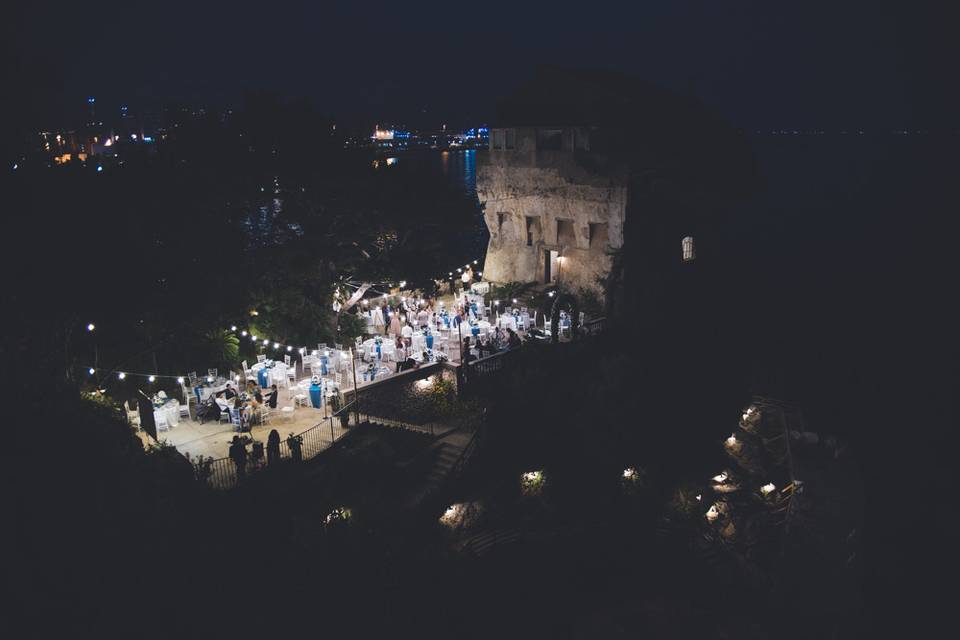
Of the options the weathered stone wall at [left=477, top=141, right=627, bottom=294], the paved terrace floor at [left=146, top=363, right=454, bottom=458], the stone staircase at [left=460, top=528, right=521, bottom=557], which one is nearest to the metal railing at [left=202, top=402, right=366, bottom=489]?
the paved terrace floor at [left=146, top=363, right=454, bottom=458]

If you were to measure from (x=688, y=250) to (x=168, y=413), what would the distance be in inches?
805

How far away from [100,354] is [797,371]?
38610 millimetres

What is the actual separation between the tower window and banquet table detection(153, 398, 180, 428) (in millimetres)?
19878

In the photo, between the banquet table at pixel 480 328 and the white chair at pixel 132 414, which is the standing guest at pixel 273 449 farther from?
the banquet table at pixel 480 328

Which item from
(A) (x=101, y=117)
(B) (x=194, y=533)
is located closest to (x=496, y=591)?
(B) (x=194, y=533)

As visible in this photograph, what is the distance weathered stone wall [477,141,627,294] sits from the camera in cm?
2539

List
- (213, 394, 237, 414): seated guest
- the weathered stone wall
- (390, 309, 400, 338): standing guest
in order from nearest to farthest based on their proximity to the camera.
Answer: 1. (213, 394, 237, 414): seated guest
2. (390, 309, 400, 338): standing guest
3. the weathered stone wall

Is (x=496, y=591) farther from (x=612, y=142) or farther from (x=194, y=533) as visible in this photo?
(x=612, y=142)

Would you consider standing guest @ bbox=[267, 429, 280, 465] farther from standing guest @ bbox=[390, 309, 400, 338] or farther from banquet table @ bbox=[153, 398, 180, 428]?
standing guest @ bbox=[390, 309, 400, 338]

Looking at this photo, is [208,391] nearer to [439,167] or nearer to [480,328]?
[480,328]

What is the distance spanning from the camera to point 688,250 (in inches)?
1124

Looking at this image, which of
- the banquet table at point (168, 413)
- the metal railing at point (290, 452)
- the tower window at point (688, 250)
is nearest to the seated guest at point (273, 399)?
the metal railing at point (290, 452)

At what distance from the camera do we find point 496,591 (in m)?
16.8

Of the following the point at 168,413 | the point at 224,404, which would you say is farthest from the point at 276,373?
the point at 168,413
